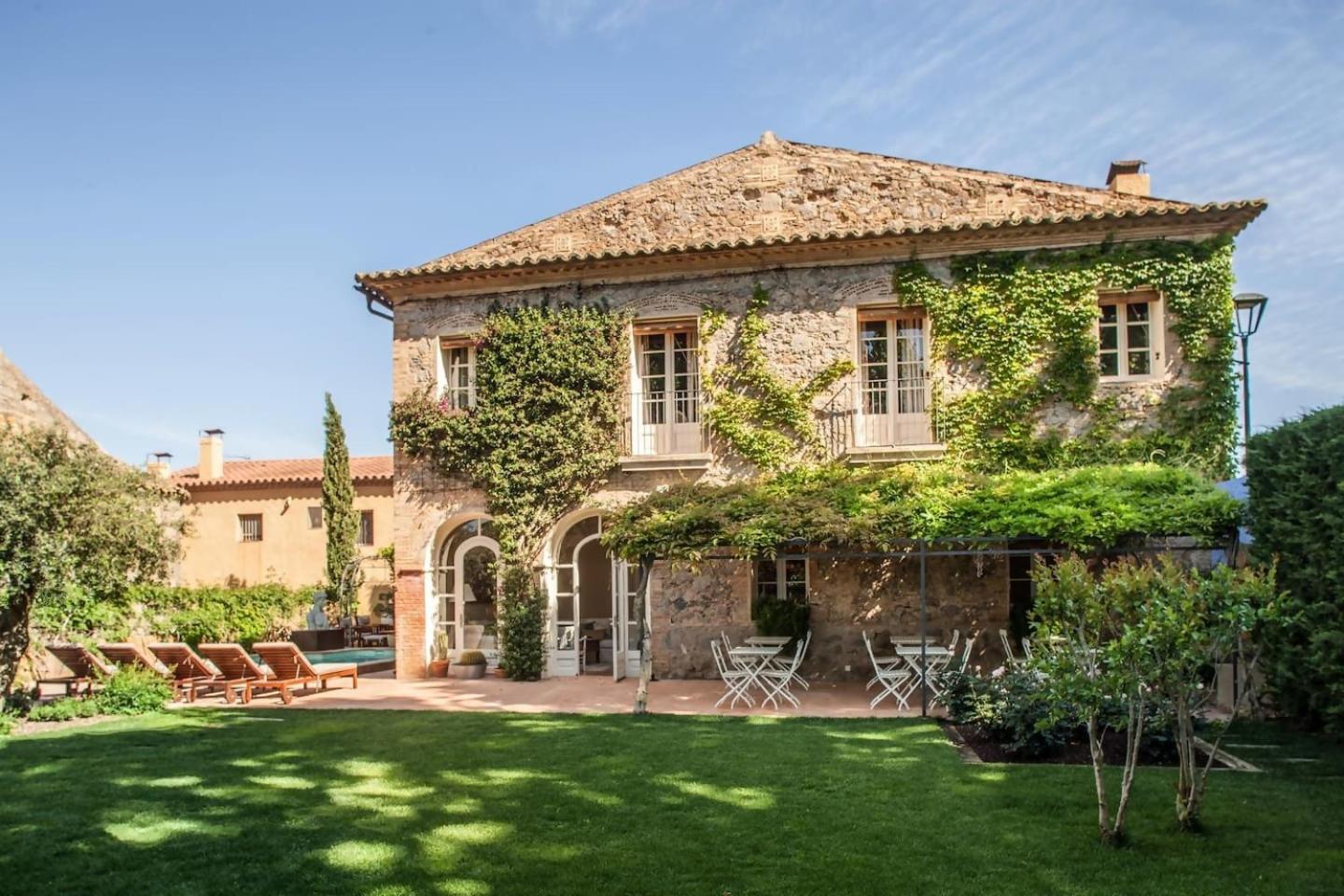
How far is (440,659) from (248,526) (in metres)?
16.3

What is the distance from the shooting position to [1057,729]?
28.8 feet

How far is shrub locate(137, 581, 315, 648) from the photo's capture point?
58.7 ft

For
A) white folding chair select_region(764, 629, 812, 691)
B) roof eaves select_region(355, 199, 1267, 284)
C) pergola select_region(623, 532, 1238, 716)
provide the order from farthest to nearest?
roof eaves select_region(355, 199, 1267, 284) → white folding chair select_region(764, 629, 812, 691) → pergola select_region(623, 532, 1238, 716)

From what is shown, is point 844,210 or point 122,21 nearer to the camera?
point 122,21

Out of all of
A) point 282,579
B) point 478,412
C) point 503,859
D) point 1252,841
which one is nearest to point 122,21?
point 478,412

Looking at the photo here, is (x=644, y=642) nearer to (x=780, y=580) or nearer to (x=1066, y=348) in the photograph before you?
(x=780, y=580)

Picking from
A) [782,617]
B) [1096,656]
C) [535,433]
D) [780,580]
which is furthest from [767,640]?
[1096,656]

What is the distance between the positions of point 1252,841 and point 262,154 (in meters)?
11.1

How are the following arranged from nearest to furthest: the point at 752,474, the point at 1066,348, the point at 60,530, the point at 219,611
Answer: the point at 60,530 → the point at 1066,348 → the point at 752,474 → the point at 219,611

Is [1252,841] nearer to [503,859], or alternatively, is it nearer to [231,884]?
[503,859]

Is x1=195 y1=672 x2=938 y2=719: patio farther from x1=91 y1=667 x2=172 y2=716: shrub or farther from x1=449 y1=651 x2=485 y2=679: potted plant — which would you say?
x1=91 y1=667 x2=172 y2=716: shrub

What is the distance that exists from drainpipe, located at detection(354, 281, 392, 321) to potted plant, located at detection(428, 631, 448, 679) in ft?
17.3

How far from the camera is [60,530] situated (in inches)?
487

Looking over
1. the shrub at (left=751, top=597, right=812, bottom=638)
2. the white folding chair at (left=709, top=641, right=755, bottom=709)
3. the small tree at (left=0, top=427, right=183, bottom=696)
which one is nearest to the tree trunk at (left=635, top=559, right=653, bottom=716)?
the white folding chair at (left=709, top=641, right=755, bottom=709)
